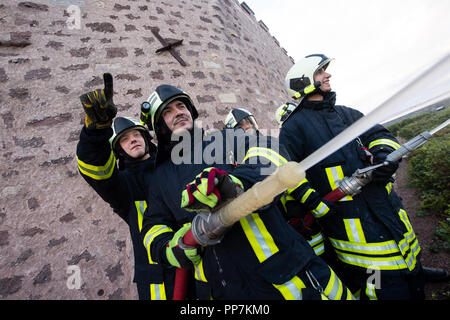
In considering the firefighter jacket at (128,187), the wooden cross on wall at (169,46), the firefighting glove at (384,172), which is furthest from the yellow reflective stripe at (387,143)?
the wooden cross on wall at (169,46)

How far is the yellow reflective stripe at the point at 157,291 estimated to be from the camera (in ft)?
6.37

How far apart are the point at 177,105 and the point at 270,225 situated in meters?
1.27

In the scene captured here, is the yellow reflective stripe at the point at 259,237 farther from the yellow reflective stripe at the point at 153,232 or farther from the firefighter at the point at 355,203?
the firefighter at the point at 355,203

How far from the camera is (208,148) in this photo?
Result: 62.6 inches

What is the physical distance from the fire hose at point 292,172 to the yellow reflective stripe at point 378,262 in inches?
54.2

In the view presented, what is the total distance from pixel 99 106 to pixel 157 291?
162 cm

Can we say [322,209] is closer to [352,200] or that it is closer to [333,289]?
[352,200]

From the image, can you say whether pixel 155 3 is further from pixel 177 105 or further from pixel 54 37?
pixel 177 105

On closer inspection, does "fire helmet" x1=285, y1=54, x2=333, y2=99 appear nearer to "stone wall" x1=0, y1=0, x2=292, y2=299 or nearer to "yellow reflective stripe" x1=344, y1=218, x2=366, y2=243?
"yellow reflective stripe" x1=344, y1=218, x2=366, y2=243

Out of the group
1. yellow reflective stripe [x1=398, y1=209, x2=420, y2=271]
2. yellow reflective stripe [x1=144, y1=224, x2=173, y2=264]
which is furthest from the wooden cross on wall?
yellow reflective stripe [x1=398, y1=209, x2=420, y2=271]

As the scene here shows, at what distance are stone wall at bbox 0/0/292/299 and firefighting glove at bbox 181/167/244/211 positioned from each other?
2.34m

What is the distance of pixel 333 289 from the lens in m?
1.26
